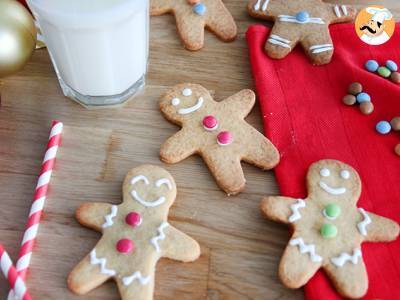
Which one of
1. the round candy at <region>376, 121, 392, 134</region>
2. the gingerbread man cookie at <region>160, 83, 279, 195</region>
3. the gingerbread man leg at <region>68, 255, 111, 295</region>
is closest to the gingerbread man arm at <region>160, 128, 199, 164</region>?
the gingerbread man cookie at <region>160, 83, 279, 195</region>

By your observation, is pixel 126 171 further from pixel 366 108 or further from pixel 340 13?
pixel 340 13

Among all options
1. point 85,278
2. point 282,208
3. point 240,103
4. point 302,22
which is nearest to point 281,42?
point 302,22

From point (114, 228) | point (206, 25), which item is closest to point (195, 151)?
point (114, 228)

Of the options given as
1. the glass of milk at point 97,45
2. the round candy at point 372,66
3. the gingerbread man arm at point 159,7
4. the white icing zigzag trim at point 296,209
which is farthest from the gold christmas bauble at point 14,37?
the round candy at point 372,66

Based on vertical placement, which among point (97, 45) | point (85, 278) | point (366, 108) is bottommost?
point (85, 278)

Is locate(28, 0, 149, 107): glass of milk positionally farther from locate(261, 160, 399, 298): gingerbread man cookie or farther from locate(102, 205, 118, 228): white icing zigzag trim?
locate(261, 160, 399, 298): gingerbread man cookie

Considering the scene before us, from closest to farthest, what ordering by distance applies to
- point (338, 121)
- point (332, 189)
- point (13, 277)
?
point (13, 277), point (332, 189), point (338, 121)
